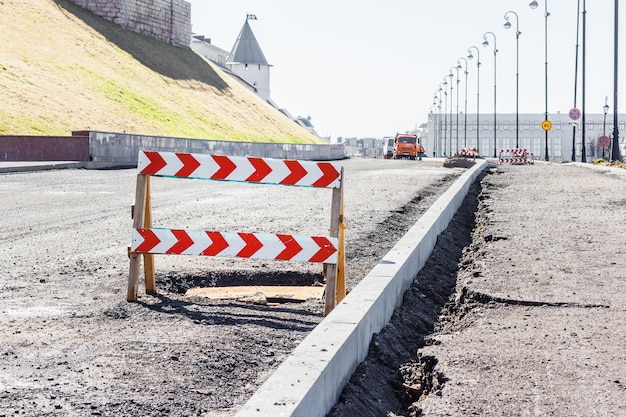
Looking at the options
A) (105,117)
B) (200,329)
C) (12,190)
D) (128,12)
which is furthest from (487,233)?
(128,12)

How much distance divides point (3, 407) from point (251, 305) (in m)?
3.47

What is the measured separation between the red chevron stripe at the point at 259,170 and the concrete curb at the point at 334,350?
120 cm

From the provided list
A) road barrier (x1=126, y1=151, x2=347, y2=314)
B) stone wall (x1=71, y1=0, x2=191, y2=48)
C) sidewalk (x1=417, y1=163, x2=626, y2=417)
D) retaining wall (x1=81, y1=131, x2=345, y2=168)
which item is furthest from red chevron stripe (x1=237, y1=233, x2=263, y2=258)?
stone wall (x1=71, y1=0, x2=191, y2=48)

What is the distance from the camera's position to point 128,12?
102250 millimetres

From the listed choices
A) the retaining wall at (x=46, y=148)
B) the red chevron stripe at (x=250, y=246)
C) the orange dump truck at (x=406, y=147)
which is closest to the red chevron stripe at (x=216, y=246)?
the red chevron stripe at (x=250, y=246)

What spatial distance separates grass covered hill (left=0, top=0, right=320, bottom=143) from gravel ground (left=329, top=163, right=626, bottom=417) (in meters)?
45.8

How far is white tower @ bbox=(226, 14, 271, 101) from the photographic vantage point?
153125mm

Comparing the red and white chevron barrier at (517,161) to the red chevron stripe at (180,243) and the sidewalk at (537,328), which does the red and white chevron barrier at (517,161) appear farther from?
the red chevron stripe at (180,243)

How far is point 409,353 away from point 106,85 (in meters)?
77.4

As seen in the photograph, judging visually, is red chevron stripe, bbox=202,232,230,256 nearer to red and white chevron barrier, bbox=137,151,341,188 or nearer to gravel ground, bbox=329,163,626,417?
red and white chevron barrier, bbox=137,151,341,188

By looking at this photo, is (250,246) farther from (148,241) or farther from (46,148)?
(46,148)

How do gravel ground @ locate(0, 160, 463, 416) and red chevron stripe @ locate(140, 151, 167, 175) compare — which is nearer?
gravel ground @ locate(0, 160, 463, 416)

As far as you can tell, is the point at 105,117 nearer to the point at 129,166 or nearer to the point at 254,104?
the point at 129,166

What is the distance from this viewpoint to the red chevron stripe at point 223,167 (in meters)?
7.89
